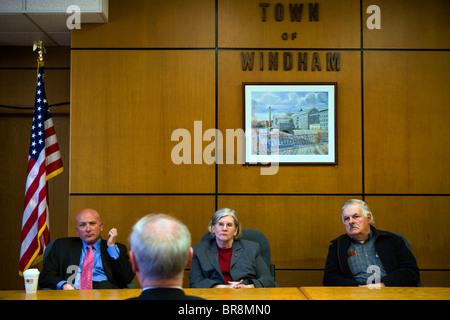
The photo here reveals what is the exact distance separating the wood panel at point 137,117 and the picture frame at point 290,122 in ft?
1.45

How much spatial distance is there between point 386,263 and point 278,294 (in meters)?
1.26

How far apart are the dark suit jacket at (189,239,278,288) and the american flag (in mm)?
1689

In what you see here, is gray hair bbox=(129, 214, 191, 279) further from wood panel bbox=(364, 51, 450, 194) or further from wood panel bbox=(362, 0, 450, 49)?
wood panel bbox=(362, 0, 450, 49)

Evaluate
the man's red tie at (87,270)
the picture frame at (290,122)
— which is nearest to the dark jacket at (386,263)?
the picture frame at (290,122)

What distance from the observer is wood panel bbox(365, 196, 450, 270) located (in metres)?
4.46

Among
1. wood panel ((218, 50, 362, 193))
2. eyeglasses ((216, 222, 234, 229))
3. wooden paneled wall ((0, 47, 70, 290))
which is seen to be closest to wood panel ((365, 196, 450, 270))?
wood panel ((218, 50, 362, 193))

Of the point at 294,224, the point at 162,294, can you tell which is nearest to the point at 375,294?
the point at 162,294

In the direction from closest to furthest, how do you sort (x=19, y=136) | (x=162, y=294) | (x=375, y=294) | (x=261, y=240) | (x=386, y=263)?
(x=162, y=294) → (x=375, y=294) → (x=386, y=263) → (x=261, y=240) → (x=19, y=136)

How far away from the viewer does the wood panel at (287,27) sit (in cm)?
455

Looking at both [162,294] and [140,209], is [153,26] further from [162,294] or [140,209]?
[162,294]

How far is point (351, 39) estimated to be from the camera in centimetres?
455

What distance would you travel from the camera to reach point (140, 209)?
14.7 feet

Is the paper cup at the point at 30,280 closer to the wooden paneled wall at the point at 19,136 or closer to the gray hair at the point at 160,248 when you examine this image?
the gray hair at the point at 160,248
